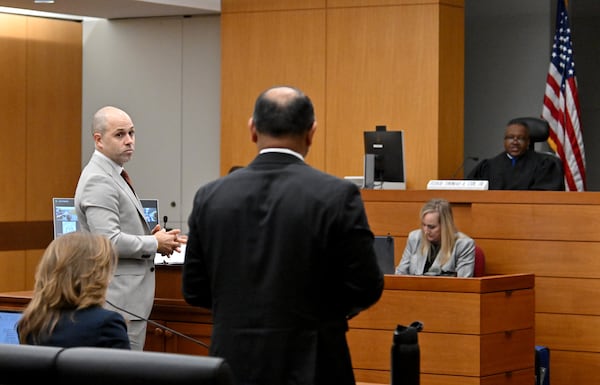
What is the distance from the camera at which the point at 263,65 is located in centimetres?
1000

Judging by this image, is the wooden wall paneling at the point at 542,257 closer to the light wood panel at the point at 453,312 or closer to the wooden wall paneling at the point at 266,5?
the light wood panel at the point at 453,312

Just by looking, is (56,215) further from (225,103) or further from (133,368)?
(133,368)

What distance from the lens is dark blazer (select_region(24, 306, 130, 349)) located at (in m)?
2.80

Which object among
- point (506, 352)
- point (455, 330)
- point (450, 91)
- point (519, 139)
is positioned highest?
point (450, 91)

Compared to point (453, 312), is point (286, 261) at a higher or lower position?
higher

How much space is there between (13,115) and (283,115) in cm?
804

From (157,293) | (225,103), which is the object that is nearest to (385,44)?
(225,103)

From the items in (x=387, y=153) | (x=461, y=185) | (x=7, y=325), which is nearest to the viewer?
(x=7, y=325)

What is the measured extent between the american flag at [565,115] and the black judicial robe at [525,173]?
124 cm

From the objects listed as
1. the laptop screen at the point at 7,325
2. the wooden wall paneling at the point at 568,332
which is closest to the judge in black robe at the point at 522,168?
the wooden wall paneling at the point at 568,332

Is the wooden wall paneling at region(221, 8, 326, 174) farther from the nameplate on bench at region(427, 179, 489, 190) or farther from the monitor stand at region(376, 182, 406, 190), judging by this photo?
the nameplate on bench at region(427, 179, 489, 190)

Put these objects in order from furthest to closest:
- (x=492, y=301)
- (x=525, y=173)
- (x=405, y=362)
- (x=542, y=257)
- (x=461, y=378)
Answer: (x=525, y=173) < (x=542, y=257) < (x=492, y=301) < (x=461, y=378) < (x=405, y=362)

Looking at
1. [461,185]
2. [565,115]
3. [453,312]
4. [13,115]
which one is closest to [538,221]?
[461,185]

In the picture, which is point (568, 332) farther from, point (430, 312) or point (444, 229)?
point (430, 312)
